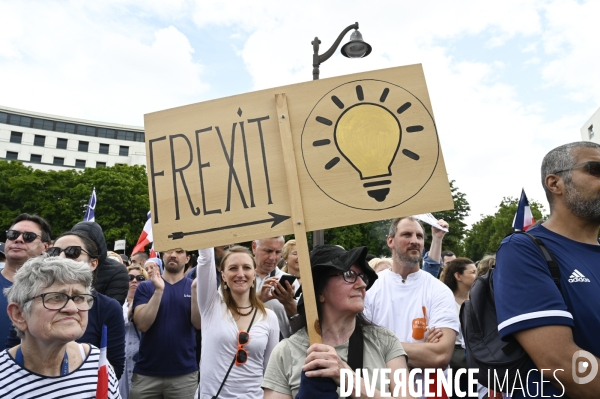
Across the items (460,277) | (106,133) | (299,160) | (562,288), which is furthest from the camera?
(106,133)

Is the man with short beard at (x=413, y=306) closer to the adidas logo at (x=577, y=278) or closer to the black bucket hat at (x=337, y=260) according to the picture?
the black bucket hat at (x=337, y=260)

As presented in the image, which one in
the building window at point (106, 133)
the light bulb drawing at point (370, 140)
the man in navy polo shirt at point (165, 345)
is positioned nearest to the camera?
the light bulb drawing at point (370, 140)

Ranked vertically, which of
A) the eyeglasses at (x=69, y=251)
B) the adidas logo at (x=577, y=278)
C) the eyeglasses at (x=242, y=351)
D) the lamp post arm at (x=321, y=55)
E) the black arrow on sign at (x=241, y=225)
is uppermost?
the lamp post arm at (x=321, y=55)

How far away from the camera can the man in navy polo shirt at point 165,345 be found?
167 inches

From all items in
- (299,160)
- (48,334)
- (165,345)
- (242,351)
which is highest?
(299,160)

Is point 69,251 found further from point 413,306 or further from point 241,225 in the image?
point 413,306

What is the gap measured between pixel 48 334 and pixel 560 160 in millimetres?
2710

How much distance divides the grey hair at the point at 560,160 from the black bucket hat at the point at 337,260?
1.03 m

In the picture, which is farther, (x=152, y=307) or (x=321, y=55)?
(x=321, y=55)

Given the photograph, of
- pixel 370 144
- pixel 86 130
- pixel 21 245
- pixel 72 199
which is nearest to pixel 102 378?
pixel 370 144

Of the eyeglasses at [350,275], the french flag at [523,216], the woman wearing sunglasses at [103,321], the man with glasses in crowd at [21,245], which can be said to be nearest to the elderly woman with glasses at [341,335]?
the eyeglasses at [350,275]

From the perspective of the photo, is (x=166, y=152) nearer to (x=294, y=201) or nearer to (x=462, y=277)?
(x=294, y=201)

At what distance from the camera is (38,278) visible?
2225 millimetres

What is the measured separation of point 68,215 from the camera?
127ft
